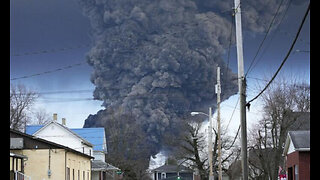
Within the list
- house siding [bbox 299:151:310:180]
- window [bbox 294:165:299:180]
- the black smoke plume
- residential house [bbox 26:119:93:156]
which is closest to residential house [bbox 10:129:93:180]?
window [bbox 294:165:299:180]

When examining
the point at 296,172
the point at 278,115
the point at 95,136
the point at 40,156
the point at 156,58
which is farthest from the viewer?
the point at 156,58

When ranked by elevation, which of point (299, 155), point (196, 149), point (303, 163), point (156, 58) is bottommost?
point (303, 163)

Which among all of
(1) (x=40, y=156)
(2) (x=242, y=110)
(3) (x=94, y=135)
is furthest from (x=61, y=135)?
(2) (x=242, y=110)

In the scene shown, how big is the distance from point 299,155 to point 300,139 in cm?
145

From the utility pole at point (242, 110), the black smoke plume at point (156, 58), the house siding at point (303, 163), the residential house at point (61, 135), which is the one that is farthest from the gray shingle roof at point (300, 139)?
the black smoke plume at point (156, 58)

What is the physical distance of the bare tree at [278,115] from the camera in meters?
43.5

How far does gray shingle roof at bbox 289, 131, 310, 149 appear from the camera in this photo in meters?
29.7

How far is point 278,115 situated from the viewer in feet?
143

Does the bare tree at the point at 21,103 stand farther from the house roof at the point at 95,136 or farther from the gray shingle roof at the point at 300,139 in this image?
the gray shingle roof at the point at 300,139

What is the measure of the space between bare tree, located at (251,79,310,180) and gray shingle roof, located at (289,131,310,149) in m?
11.0

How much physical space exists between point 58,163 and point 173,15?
71.0 m

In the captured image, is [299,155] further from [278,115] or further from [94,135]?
[94,135]

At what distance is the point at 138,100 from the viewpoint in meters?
103

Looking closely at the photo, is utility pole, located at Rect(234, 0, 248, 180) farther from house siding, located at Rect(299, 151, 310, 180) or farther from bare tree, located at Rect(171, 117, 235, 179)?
bare tree, located at Rect(171, 117, 235, 179)
